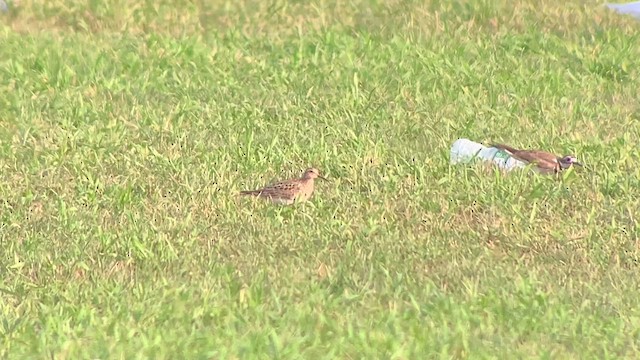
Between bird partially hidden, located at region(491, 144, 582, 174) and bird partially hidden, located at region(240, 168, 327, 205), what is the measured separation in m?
1.57

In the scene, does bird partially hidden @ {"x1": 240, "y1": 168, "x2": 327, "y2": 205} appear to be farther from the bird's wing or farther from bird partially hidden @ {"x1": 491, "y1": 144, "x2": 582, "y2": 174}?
bird partially hidden @ {"x1": 491, "y1": 144, "x2": 582, "y2": 174}

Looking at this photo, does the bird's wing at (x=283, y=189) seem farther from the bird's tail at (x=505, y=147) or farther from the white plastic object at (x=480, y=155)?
the bird's tail at (x=505, y=147)

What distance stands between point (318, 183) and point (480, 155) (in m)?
1.21

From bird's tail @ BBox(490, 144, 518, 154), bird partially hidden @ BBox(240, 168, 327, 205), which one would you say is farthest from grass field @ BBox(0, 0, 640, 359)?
bird's tail @ BBox(490, 144, 518, 154)

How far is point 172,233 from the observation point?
7.66 m

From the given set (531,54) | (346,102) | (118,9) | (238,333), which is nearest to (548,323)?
(238,333)

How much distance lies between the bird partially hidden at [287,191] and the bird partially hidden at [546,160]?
1.57 metres

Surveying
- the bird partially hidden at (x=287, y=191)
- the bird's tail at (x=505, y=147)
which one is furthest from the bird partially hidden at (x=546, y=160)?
the bird partially hidden at (x=287, y=191)

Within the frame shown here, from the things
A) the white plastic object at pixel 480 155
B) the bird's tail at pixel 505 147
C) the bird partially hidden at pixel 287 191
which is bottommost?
the white plastic object at pixel 480 155

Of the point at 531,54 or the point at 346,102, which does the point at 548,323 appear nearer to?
the point at 346,102

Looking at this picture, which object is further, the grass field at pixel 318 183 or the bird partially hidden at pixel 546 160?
the bird partially hidden at pixel 546 160

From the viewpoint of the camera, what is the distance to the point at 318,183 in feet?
29.0

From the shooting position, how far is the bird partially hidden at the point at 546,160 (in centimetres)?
886

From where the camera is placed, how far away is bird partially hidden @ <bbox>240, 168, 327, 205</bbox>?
816 centimetres
